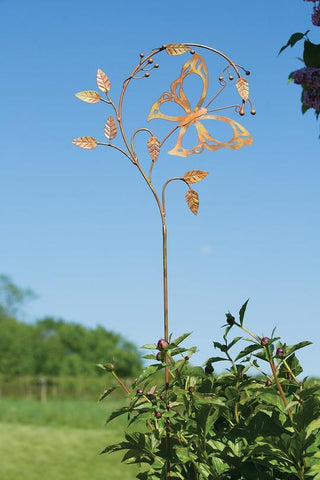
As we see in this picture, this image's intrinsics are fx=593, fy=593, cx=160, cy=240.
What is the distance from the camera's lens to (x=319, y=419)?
6.15ft

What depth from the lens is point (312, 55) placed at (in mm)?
2525

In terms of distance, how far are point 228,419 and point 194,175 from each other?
101cm

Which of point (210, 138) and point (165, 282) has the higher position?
point (210, 138)

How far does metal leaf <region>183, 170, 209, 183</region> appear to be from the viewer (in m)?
2.52

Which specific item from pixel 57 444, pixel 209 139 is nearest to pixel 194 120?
pixel 209 139

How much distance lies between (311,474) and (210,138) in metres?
1.45

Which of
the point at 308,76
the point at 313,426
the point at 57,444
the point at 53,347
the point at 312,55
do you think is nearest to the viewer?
the point at 313,426

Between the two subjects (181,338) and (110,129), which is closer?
(181,338)

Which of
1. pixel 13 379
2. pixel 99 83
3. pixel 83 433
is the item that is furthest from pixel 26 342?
pixel 99 83

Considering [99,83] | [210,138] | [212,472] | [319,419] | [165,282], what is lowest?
[212,472]

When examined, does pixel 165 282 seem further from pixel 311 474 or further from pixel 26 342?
pixel 26 342

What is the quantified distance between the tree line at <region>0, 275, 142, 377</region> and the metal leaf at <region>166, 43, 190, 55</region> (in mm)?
29797

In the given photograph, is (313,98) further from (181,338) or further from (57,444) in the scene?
(57,444)

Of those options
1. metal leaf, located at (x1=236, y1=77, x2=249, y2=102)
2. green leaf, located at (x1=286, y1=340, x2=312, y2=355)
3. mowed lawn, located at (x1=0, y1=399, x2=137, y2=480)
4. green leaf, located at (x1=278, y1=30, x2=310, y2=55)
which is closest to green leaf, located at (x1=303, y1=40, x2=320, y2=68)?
green leaf, located at (x1=278, y1=30, x2=310, y2=55)
